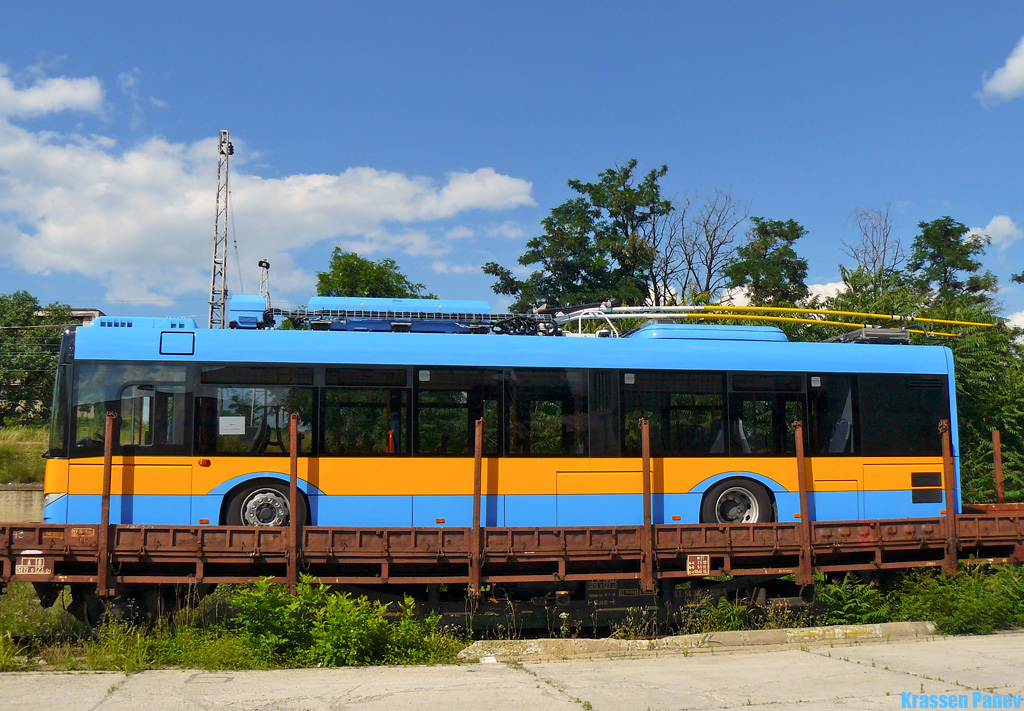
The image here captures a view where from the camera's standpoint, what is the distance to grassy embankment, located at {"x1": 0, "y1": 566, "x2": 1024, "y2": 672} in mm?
8656

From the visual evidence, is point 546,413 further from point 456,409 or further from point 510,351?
point 456,409

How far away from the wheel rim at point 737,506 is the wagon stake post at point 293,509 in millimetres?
5780

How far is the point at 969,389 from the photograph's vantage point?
18.5m

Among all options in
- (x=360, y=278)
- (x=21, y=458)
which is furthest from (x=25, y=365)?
(x=360, y=278)

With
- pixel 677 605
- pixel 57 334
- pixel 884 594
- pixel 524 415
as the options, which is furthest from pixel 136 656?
A: pixel 57 334

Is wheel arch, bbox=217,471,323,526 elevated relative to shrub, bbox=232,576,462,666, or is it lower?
elevated

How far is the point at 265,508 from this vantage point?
10.1 metres

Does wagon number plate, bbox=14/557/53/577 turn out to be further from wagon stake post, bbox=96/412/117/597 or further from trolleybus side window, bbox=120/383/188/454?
trolleybus side window, bbox=120/383/188/454

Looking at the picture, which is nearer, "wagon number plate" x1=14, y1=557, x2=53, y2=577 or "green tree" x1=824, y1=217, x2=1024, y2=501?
"wagon number plate" x1=14, y1=557, x2=53, y2=577

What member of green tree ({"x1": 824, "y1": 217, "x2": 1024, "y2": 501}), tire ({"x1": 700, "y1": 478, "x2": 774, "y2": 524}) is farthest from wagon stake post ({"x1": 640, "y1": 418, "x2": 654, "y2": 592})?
green tree ({"x1": 824, "y1": 217, "x2": 1024, "y2": 501})

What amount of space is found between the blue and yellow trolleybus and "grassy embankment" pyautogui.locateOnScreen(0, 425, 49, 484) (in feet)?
94.6

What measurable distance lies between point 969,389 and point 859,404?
8.79 meters

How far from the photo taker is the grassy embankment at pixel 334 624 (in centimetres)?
866

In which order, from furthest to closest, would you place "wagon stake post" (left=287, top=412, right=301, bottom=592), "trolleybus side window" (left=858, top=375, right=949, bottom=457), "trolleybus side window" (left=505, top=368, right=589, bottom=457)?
1. "trolleybus side window" (left=858, top=375, right=949, bottom=457)
2. "trolleybus side window" (left=505, top=368, right=589, bottom=457)
3. "wagon stake post" (left=287, top=412, right=301, bottom=592)
